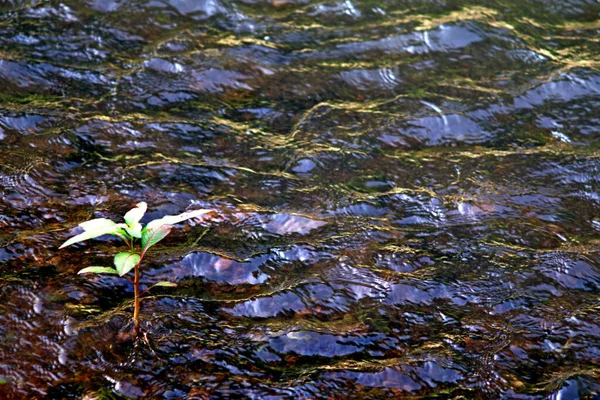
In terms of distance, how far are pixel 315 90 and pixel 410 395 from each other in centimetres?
226

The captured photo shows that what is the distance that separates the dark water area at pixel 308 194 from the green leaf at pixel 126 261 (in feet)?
0.95

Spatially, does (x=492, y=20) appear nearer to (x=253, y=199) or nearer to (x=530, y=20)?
(x=530, y=20)

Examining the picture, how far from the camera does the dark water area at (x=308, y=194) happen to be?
2.24m

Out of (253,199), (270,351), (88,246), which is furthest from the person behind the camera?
(253,199)

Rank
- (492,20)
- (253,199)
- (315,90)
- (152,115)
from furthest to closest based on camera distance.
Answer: (492,20), (315,90), (152,115), (253,199)

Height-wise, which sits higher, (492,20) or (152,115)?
(492,20)

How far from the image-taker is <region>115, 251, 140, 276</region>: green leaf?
2.10 m

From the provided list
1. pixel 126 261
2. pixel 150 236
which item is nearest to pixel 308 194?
pixel 150 236

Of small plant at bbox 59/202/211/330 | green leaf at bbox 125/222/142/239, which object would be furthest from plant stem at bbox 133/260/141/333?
green leaf at bbox 125/222/142/239

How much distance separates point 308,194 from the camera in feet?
10.3

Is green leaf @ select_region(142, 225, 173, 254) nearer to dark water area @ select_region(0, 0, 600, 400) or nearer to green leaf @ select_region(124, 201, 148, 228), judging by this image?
green leaf @ select_region(124, 201, 148, 228)

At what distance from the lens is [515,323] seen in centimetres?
246

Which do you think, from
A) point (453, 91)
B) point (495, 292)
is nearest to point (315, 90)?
point (453, 91)

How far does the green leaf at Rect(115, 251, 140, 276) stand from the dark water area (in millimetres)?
291
